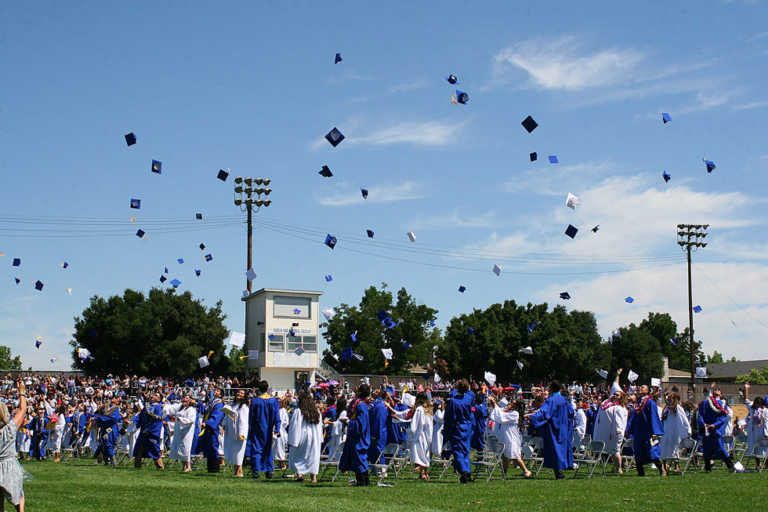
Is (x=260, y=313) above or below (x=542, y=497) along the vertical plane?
above

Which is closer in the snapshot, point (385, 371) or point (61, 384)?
point (61, 384)

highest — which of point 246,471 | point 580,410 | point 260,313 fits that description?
point 260,313

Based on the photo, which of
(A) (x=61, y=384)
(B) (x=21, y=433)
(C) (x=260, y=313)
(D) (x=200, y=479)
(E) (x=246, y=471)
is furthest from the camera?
(C) (x=260, y=313)

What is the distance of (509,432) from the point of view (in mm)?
17266

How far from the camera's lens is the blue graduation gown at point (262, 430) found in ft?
55.9

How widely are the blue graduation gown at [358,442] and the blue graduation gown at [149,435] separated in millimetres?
7437

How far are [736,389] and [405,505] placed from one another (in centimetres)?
4957

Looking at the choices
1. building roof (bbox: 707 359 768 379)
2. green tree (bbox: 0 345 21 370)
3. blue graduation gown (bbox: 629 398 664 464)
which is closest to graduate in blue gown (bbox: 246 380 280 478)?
blue graduation gown (bbox: 629 398 664 464)

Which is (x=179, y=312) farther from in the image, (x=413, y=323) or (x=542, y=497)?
(x=542, y=497)

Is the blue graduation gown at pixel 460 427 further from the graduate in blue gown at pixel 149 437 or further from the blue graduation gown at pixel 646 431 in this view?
the graduate in blue gown at pixel 149 437

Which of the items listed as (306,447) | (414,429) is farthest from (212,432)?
(414,429)

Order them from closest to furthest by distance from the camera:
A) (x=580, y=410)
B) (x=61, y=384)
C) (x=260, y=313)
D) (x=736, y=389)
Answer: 1. (x=580, y=410)
2. (x=61, y=384)
3. (x=736, y=389)
4. (x=260, y=313)

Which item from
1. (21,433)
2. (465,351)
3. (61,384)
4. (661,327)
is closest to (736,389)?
(465,351)

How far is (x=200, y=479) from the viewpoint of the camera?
16.9 m
